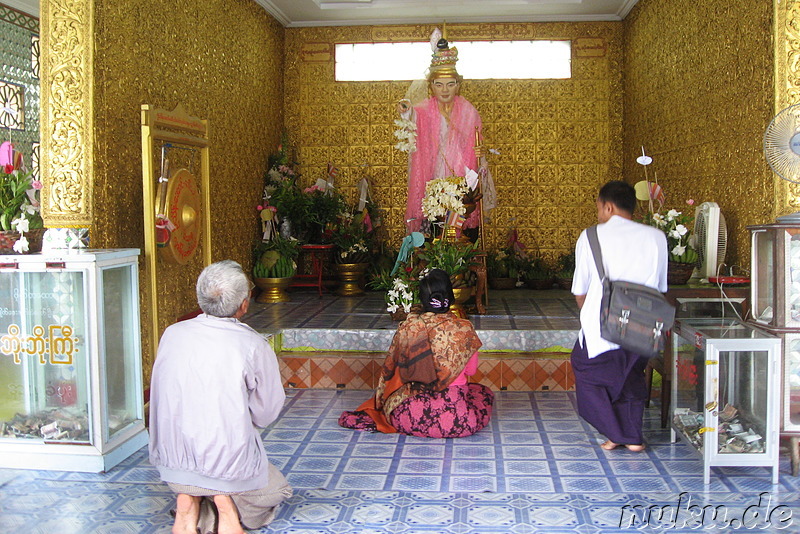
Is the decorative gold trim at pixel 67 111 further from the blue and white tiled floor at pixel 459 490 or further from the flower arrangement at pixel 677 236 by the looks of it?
the flower arrangement at pixel 677 236

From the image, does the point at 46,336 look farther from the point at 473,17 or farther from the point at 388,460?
the point at 473,17

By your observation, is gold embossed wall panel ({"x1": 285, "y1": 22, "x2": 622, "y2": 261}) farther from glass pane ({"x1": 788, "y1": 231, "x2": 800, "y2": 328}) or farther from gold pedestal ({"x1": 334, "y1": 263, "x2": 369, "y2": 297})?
glass pane ({"x1": 788, "y1": 231, "x2": 800, "y2": 328})

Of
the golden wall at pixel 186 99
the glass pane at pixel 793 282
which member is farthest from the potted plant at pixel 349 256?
the glass pane at pixel 793 282

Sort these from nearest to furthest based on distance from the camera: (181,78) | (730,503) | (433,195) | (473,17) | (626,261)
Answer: (730,503)
(626,261)
(181,78)
(433,195)
(473,17)

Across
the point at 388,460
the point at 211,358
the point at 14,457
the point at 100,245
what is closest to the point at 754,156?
the point at 388,460

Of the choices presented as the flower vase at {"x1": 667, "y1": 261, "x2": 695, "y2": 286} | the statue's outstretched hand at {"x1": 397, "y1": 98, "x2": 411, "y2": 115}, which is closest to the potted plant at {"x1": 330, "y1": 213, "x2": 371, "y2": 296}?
the statue's outstretched hand at {"x1": 397, "y1": 98, "x2": 411, "y2": 115}

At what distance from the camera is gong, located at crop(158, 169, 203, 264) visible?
16.4ft

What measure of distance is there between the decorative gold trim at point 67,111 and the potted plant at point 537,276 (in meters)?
6.01

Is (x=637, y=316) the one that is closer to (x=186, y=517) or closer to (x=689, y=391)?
(x=689, y=391)

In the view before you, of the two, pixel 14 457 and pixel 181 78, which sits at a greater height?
pixel 181 78

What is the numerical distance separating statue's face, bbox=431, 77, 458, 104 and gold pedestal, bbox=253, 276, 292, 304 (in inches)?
104

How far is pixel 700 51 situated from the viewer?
6.25 m

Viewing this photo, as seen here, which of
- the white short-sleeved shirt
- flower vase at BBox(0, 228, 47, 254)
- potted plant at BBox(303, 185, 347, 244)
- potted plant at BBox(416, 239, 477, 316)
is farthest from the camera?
potted plant at BBox(303, 185, 347, 244)

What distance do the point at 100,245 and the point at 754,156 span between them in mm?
4503
